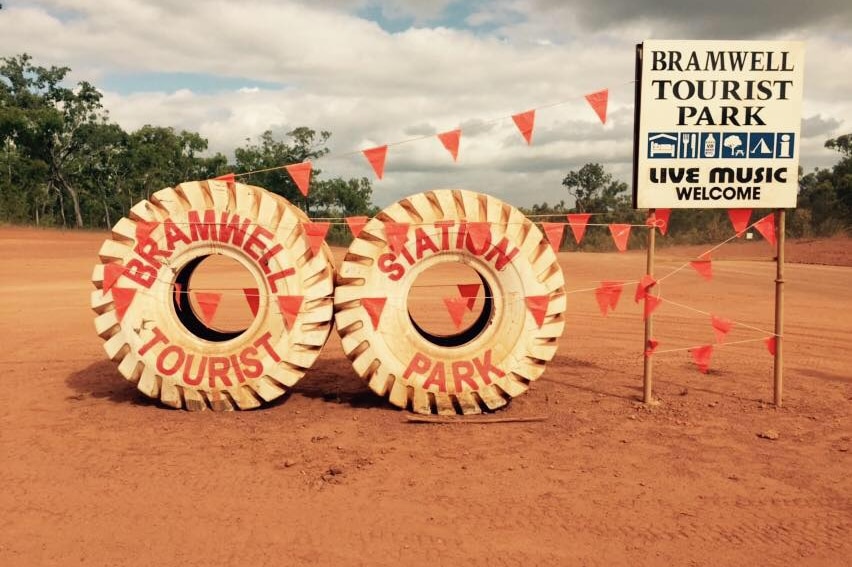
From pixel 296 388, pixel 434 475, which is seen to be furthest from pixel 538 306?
pixel 296 388

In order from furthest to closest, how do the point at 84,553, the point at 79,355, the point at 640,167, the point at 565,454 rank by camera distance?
the point at 79,355 → the point at 640,167 → the point at 565,454 → the point at 84,553

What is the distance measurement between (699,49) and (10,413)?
23.2 feet

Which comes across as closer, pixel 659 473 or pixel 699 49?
pixel 659 473

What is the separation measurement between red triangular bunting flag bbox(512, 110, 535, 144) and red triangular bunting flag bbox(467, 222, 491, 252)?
1.16 m

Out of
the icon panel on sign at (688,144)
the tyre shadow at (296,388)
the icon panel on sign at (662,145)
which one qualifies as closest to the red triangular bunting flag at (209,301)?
the tyre shadow at (296,388)

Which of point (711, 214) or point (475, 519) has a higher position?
point (711, 214)

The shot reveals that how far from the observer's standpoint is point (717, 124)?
632 centimetres

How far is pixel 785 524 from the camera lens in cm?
390

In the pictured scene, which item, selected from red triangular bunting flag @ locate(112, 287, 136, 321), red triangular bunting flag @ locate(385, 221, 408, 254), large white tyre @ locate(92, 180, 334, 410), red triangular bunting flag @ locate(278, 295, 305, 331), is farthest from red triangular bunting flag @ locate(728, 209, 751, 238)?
red triangular bunting flag @ locate(112, 287, 136, 321)

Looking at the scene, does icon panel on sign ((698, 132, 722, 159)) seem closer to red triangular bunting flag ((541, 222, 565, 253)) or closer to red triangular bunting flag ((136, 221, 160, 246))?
red triangular bunting flag ((541, 222, 565, 253))

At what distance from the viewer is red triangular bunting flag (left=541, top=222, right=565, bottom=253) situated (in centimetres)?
611

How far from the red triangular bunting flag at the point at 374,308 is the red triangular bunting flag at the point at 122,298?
2053 mm

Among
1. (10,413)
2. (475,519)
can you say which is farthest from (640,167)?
(10,413)

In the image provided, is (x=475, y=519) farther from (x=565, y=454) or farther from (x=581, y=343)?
(x=581, y=343)
